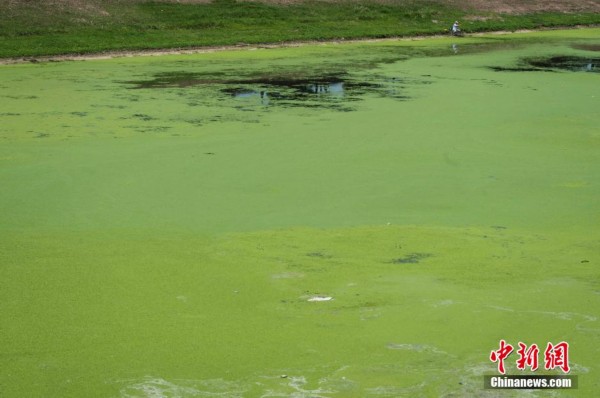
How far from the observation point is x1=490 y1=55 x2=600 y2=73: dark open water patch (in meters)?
13.5

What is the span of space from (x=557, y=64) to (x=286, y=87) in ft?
16.1

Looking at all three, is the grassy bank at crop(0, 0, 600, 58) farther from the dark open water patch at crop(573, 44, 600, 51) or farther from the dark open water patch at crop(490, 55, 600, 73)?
the dark open water patch at crop(490, 55, 600, 73)

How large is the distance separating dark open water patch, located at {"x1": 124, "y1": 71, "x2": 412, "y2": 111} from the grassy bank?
361 centimetres

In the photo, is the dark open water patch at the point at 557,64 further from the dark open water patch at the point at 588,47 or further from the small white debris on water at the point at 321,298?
the small white debris on water at the point at 321,298

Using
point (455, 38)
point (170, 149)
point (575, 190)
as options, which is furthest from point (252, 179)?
point (455, 38)

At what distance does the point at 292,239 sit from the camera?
18.2 ft

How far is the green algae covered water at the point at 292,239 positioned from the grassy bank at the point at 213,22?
15.5 ft

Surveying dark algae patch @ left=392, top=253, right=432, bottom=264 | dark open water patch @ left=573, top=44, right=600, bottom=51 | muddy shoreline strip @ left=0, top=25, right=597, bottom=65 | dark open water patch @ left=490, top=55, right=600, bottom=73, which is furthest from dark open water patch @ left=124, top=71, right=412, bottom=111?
dark open water patch @ left=573, top=44, right=600, bottom=51

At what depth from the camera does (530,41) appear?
59.3 feet

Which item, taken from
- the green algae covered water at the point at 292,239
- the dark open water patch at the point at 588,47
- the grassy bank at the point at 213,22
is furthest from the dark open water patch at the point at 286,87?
the dark open water patch at the point at 588,47

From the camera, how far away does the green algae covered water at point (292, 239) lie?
3.81 metres

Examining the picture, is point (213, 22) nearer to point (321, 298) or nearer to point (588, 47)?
point (588, 47)

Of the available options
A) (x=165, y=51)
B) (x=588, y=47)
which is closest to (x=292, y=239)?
(x=165, y=51)

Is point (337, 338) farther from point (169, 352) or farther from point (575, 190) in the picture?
point (575, 190)
